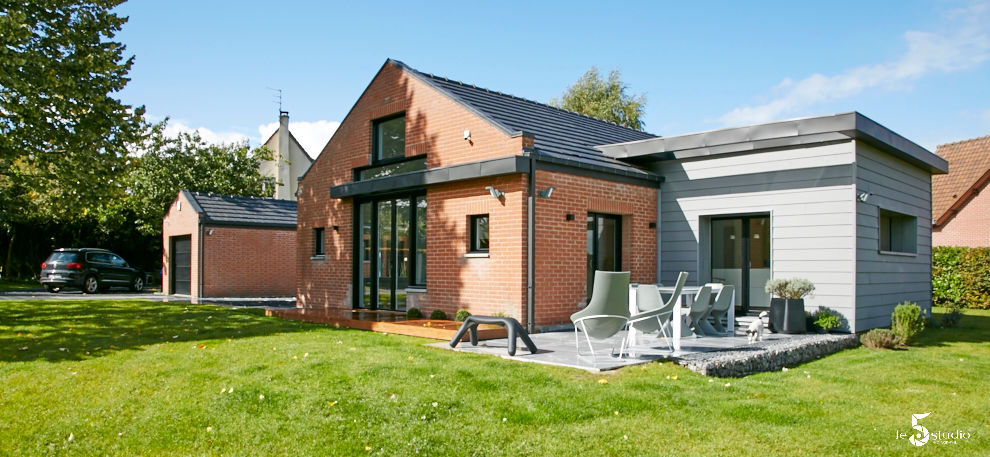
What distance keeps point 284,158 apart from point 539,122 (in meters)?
27.0

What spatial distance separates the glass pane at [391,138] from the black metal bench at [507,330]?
574 centimetres

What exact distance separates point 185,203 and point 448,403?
19200 millimetres

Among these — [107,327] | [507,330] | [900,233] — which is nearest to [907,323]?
[900,233]

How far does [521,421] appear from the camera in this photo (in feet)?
18.4

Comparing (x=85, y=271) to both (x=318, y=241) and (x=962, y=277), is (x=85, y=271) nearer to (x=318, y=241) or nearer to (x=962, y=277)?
(x=318, y=241)

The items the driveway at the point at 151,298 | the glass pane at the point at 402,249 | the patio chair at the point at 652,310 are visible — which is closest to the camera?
the patio chair at the point at 652,310

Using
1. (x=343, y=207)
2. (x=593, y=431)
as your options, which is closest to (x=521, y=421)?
(x=593, y=431)

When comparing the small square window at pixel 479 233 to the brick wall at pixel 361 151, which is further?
the brick wall at pixel 361 151

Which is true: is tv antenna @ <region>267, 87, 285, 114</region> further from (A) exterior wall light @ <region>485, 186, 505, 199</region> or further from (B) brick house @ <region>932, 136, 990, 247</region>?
(B) brick house @ <region>932, 136, 990, 247</region>

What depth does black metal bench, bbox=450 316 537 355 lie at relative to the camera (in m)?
8.45

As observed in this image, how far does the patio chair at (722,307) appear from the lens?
1041cm

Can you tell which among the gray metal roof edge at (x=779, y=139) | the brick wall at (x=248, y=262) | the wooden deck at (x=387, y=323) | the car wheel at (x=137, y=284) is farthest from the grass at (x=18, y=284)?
the gray metal roof edge at (x=779, y=139)

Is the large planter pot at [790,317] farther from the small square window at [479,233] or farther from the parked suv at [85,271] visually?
the parked suv at [85,271]

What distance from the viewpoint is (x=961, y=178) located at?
27906 mm
